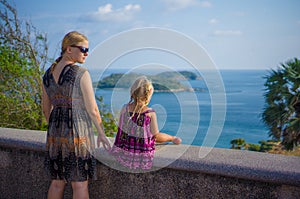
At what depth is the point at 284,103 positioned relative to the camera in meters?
10.5

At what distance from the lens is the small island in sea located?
2.80 m

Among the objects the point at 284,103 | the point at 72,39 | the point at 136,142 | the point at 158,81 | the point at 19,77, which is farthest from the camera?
the point at 284,103

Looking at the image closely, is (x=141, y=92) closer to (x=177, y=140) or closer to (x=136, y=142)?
(x=136, y=142)

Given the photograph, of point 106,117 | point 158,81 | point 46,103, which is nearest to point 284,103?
point 106,117

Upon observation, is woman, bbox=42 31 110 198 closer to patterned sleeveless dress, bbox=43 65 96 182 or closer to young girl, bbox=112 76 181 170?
patterned sleeveless dress, bbox=43 65 96 182

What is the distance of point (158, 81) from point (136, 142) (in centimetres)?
65

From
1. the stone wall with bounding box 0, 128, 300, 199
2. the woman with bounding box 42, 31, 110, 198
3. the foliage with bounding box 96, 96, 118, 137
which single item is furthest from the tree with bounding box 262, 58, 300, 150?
the woman with bounding box 42, 31, 110, 198

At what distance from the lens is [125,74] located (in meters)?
2.78

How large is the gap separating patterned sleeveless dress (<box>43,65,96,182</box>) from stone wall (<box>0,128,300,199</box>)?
21 cm


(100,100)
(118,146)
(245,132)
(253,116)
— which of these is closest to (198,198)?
(118,146)

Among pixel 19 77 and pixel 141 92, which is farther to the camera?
pixel 19 77

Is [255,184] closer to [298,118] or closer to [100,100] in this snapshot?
[100,100]

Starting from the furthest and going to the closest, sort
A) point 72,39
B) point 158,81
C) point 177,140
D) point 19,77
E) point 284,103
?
point 284,103
point 19,77
point 158,81
point 177,140
point 72,39

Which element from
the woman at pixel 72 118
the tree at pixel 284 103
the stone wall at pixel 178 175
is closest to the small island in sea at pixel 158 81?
the woman at pixel 72 118
